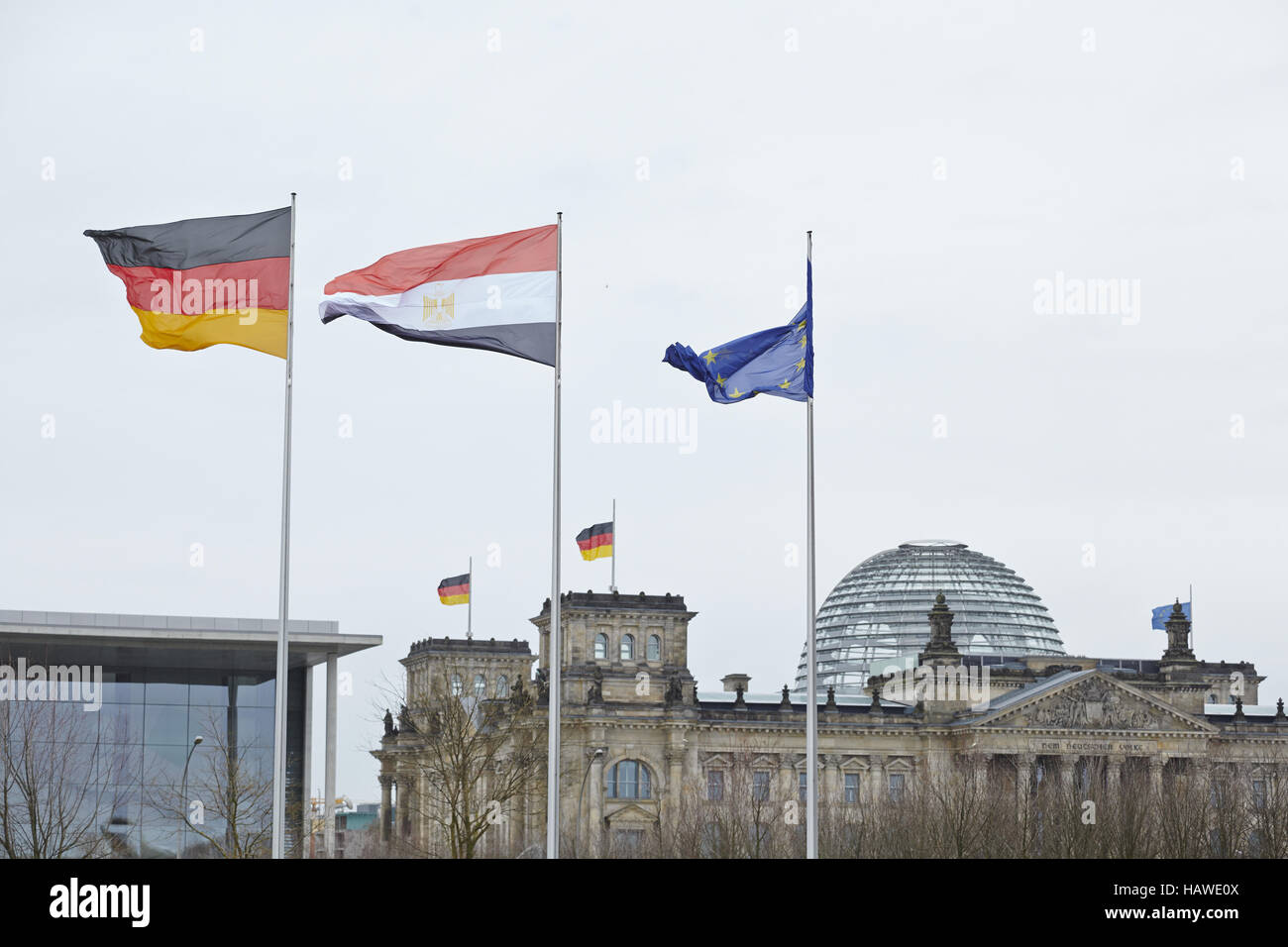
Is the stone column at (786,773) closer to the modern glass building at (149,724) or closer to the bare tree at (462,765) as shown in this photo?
the bare tree at (462,765)

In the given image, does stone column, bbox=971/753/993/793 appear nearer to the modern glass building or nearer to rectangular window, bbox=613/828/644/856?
rectangular window, bbox=613/828/644/856

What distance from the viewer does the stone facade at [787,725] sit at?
413 feet

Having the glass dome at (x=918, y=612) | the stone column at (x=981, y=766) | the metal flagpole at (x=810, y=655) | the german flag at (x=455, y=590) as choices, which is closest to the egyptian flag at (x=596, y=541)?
the german flag at (x=455, y=590)

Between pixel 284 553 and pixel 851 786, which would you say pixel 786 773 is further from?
pixel 284 553

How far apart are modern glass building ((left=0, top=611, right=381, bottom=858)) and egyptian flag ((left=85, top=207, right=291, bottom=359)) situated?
3795 cm

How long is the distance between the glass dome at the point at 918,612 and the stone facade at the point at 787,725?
30610 mm

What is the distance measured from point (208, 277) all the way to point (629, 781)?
A: 315 ft

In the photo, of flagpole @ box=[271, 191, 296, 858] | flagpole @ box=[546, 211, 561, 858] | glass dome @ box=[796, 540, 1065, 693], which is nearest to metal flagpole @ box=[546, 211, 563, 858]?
flagpole @ box=[546, 211, 561, 858]

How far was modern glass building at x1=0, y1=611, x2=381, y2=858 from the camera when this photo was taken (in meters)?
72.1

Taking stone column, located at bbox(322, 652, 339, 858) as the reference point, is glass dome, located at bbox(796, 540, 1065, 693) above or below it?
above

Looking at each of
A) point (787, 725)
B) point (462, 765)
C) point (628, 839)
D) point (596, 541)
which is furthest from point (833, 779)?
point (462, 765)

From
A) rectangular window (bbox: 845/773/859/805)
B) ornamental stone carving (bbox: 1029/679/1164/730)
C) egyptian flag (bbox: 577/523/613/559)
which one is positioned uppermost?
egyptian flag (bbox: 577/523/613/559)
